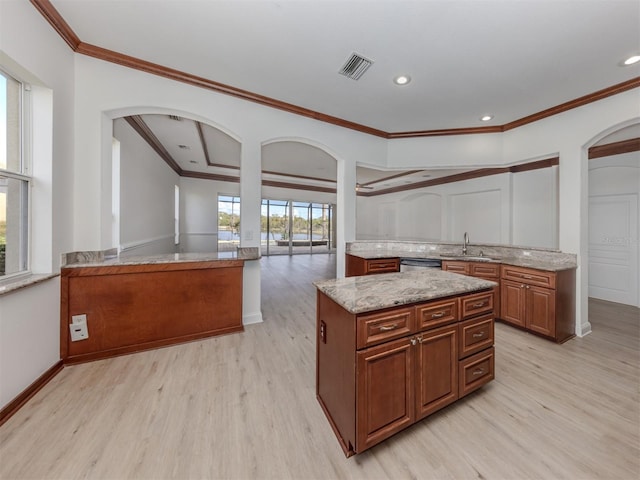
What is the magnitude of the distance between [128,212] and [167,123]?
1.51 metres

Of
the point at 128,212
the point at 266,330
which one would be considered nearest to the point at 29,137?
the point at 128,212

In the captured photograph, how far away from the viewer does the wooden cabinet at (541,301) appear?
2.68 metres

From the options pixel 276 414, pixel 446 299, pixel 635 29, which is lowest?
pixel 276 414

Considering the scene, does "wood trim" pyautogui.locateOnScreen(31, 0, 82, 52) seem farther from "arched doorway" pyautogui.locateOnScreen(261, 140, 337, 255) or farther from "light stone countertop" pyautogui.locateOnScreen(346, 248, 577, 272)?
"arched doorway" pyautogui.locateOnScreen(261, 140, 337, 255)

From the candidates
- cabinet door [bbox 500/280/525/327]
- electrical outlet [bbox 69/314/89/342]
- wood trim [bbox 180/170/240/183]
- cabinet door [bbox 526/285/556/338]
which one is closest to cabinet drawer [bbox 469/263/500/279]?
cabinet door [bbox 500/280/525/327]

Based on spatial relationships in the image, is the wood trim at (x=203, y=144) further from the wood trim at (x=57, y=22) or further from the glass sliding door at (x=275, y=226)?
the glass sliding door at (x=275, y=226)

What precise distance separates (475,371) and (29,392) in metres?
3.26

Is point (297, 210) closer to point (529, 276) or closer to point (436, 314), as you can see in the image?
point (529, 276)

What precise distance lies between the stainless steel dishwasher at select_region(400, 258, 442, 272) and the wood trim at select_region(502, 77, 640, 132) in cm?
239

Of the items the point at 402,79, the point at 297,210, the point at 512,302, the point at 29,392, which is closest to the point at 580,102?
the point at 402,79

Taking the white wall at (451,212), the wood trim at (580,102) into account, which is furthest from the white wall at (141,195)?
the white wall at (451,212)

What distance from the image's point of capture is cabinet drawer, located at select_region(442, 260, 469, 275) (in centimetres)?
341

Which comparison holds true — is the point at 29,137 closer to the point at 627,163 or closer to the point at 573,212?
the point at 573,212

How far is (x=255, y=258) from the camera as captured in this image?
9.98 ft
